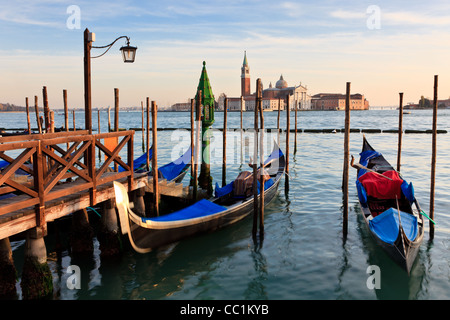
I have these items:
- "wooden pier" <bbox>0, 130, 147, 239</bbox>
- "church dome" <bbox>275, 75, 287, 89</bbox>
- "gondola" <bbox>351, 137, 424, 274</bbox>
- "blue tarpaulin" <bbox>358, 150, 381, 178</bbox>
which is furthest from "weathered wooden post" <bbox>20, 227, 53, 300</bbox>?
"church dome" <bbox>275, 75, 287, 89</bbox>

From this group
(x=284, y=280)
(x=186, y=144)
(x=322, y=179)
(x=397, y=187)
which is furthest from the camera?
(x=186, y=144)

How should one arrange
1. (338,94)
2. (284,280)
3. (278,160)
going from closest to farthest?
(284,280), (278,160), (338,94)

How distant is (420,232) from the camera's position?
652 centimetres

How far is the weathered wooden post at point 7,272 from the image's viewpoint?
5020 millimetres

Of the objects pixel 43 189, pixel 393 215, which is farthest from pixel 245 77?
pixel 43 189

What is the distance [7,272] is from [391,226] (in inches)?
232

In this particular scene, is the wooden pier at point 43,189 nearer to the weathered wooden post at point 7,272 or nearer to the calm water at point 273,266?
the weathered wooden post at point 7,272

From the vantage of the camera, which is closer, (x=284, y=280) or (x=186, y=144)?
(x=284, y=280)

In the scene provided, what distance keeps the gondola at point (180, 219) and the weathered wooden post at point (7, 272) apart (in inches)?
58.1

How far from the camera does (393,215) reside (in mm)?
6773
